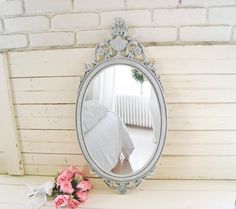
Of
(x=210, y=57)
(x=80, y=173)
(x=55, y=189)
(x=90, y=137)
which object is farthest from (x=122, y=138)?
(x=210, y=57)

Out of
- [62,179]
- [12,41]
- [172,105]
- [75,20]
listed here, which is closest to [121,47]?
[75,20]

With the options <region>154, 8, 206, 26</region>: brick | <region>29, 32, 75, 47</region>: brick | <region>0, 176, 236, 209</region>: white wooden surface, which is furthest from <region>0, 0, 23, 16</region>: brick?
<region>0, 176, 236, 209</region>: white wooden surface

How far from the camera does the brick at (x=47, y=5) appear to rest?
40.1 inches

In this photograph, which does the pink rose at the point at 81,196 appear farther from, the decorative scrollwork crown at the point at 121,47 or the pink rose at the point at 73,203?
the decorative scrollwork crown at the point at 121,47

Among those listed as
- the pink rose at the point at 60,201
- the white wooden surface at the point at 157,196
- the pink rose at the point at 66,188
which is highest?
the pink rose at the point at 66,188

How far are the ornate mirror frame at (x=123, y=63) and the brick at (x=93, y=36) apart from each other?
0.03 metres

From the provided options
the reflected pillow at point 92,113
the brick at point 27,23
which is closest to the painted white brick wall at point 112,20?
the brick at point 27,23

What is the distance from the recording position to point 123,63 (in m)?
1.02

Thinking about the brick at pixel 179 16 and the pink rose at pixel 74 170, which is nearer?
the brick at pixel 179 16

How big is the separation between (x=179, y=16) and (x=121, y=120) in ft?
1.55

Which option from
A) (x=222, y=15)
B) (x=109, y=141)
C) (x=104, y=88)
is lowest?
(x=109, y=141)

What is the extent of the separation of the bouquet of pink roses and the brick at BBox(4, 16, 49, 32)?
61 centimetres

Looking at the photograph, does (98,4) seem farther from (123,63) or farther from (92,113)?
(92,113)

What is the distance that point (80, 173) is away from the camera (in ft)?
3.71
